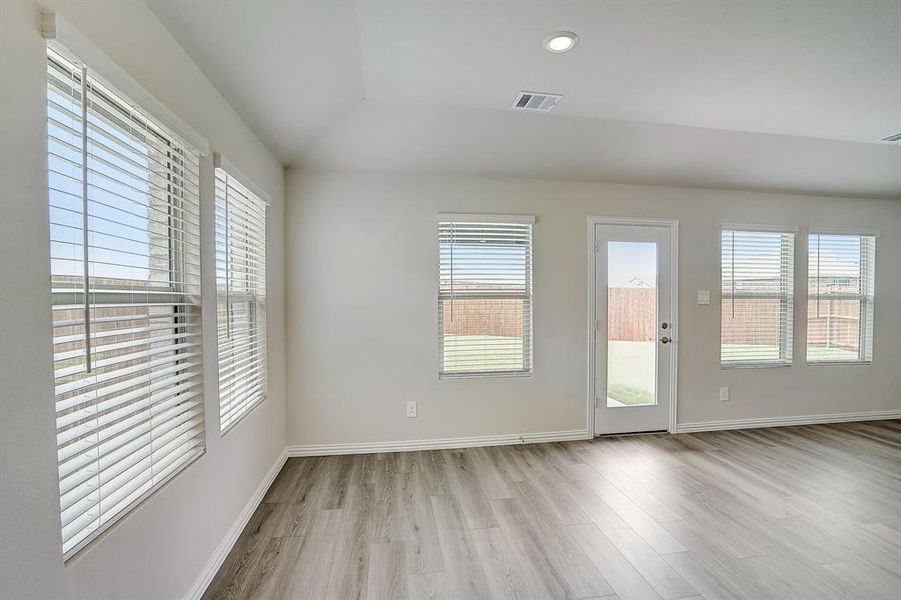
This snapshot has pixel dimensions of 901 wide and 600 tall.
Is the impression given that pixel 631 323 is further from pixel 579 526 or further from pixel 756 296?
pixel 579 526

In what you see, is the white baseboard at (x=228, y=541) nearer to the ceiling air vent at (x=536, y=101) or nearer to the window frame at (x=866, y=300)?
the ceiling air vent at (x=536, y=101)

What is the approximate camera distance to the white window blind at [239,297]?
1898 mm

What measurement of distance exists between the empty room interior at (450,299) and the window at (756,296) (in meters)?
0.03

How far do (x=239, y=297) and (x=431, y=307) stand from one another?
1.48 meters

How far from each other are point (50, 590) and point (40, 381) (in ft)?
1.70

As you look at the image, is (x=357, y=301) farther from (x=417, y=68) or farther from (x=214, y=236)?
(x=417, y=68)

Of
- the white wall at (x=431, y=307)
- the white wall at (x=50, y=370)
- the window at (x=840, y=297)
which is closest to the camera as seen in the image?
the white wall at (x=50, y=370)

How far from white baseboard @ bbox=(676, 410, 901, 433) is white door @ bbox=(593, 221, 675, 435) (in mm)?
336

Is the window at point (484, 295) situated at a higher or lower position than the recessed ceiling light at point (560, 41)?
lower

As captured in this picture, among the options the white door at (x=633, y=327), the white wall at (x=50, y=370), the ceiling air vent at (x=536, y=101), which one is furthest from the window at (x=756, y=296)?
the white wall at (x=50, y=370)

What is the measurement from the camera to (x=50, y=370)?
92 cm

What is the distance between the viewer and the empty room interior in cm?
105

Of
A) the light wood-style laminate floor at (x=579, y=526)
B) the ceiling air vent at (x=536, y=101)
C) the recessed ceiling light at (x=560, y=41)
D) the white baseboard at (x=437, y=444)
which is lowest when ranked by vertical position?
the light wood-style laminate floor at (x=579, y=526)

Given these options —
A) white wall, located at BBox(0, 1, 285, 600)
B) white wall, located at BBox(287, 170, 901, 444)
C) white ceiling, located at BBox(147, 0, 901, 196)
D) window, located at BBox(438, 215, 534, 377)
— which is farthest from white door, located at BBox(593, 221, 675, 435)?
white wall, located at BBox(0, 1, 285, 600)
